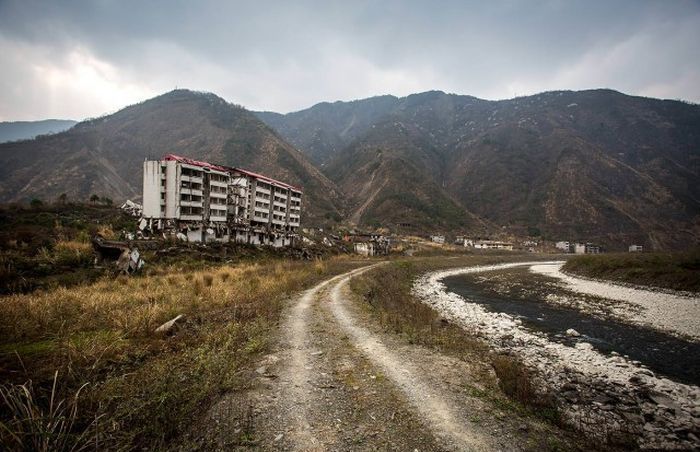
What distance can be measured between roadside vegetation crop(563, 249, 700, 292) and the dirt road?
39230 millimetres

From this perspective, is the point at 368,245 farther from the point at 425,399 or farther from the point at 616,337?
the point at 425,399

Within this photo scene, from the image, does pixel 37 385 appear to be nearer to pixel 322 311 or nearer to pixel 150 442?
pixel 150 442

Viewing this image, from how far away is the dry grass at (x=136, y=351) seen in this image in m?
5.99

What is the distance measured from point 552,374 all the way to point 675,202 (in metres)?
227

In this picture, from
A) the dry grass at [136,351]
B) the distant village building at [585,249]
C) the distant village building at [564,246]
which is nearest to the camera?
the dry grass at [136,351]

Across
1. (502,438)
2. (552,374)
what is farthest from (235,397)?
(552,374)

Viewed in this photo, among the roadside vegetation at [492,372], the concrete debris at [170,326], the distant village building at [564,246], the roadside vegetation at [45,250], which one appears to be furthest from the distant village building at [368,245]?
the distant village building at [564,246]

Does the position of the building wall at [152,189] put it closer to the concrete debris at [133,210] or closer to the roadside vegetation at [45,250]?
the roadside vegetation at [45,250]

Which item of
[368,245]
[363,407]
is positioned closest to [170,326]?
[363,407]

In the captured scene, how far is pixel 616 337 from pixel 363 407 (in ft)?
64.2

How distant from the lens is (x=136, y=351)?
9133mm

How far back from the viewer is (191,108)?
651ft

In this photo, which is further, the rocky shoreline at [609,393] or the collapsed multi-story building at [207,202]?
the collapsed multi-story building at [207,202]

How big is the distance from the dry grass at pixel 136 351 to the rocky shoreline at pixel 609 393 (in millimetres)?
9562
